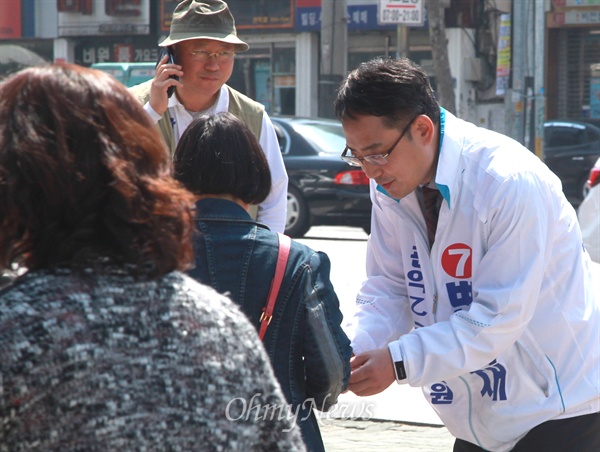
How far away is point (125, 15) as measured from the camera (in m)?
28.0

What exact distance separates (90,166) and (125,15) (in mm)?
27199

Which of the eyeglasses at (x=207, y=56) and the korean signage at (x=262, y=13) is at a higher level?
the korean signage at (x=262, y=13)

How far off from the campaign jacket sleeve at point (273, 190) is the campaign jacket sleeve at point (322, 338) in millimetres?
1200

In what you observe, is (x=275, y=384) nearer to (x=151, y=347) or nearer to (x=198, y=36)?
(x=151, y=347)

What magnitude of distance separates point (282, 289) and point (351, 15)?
23380mm

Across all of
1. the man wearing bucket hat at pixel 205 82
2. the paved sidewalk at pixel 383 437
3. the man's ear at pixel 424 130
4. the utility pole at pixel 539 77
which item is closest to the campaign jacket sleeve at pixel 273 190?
the man wearing bucket hat at pixel 205 82

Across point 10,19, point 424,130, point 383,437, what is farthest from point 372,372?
point 10,19

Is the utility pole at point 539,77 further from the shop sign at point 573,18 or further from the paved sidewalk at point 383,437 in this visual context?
the paved sidewalk at point 383,437

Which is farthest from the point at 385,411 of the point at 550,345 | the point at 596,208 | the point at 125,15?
the point at 125,15

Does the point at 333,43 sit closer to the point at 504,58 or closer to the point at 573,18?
the point at 504,58

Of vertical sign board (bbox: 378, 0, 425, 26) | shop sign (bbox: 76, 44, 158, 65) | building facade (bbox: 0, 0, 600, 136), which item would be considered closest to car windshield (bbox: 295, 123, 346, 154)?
vertical sign board (bbox: 378, 0, 425, 26)

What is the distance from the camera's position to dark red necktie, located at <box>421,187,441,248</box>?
301 cm

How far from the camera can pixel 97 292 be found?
169 centimetres

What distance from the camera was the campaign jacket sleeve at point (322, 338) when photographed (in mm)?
2639
